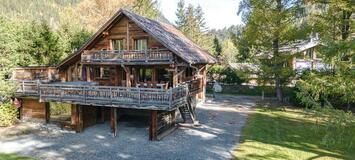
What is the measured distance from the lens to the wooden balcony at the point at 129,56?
21969mm

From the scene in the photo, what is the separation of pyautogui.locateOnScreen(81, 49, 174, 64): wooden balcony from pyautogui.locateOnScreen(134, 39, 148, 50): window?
76.3 inches

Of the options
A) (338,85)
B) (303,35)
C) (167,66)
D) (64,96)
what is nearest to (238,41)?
(303,35)

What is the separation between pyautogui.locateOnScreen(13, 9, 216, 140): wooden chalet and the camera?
20.1 meters

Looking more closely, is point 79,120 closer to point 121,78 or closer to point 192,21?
point 121,78

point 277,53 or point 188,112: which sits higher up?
point 277,53

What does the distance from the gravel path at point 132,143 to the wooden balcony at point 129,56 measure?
506 cm

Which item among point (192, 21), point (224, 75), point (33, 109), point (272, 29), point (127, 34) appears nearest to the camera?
point (127, 34)

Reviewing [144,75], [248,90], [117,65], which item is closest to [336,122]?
[117,65]

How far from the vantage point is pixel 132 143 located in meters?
19.5

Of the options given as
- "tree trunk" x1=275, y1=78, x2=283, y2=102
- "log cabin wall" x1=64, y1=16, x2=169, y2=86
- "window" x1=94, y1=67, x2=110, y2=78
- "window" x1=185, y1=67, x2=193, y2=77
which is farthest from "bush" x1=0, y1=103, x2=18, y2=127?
"tree trunk" x1=275, y1=78, x2=283, y2=102

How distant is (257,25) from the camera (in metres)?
30.1

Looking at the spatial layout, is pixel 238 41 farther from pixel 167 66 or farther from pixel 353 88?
pixel 353 88

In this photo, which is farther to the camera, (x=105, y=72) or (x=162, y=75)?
(x=105, y=72)

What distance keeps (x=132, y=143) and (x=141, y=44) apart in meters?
8.43
